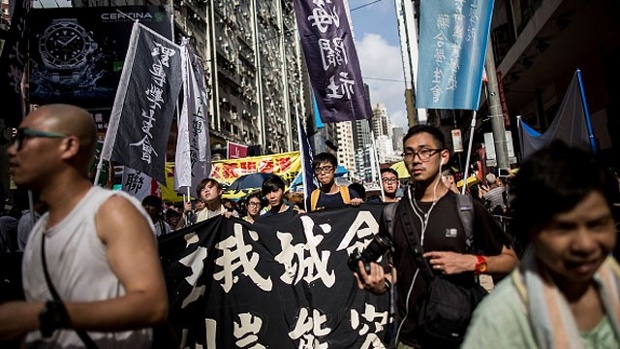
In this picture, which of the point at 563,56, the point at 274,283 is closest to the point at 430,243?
the point at 274,283

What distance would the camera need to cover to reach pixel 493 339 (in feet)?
4.38

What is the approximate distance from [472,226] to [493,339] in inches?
50.5

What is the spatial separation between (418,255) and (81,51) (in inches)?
923

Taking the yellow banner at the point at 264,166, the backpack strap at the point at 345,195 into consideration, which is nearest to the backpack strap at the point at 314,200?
the backpack strap at the point at 345,195

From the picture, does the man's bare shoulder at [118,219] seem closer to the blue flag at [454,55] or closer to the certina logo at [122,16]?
the blue flag at [454,55]

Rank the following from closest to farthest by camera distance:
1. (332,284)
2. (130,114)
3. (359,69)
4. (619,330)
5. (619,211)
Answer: (619,330)
(619,211)
(332,284)
(130,114)
(359,69)

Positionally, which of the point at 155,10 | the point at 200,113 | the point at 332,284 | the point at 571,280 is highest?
the point at 155,10

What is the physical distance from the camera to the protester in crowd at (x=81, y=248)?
1.60 meters

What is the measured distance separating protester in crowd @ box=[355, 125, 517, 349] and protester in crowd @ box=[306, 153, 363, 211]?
278 cm

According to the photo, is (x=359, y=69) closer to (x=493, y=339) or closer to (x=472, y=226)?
(x=472, y=226)

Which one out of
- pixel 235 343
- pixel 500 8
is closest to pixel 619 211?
pixel 235 343

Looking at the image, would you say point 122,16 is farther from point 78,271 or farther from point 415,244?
point 78,271

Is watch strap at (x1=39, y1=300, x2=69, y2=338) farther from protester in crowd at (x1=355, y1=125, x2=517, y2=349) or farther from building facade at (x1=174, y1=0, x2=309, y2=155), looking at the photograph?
building facade at (x1=174, y1=0, x2=309, y2=155)

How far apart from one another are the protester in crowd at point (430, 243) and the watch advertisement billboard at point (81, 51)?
21.0m
